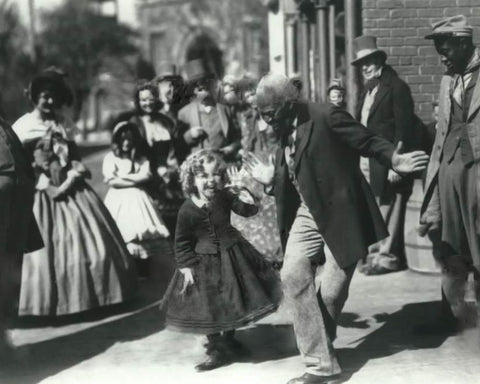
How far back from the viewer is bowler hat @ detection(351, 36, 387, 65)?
7.79m

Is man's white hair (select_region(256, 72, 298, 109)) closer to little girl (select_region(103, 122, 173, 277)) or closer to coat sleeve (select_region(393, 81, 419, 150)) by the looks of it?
coat sleeve (select_region(393, 81, 419, 150))

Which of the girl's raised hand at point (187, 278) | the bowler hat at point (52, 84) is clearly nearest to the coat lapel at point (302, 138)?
the girl's raised hand at point (187, 278)

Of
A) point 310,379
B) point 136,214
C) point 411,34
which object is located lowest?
point 310,379

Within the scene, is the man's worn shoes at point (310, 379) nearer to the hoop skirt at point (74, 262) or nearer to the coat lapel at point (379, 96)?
the hoop skirt at point (74, 262)

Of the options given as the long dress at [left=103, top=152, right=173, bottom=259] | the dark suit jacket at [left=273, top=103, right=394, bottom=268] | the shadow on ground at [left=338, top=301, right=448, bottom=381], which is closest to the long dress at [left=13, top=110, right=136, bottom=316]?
the long dress at [left=103, top=152, right=173, bottom=259]

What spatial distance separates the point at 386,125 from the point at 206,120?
193cm

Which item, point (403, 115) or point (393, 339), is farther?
point (403, 115)

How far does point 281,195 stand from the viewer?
5039 millimetres

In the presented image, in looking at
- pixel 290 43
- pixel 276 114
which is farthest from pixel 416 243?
pixel 290 43

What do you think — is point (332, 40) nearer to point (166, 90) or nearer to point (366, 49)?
point (166, 90)

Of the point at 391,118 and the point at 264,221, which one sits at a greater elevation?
the point at 391,118

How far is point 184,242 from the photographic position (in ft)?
17.3

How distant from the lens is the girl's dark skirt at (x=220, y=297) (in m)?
5.16

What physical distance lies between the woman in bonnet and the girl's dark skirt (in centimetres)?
151
